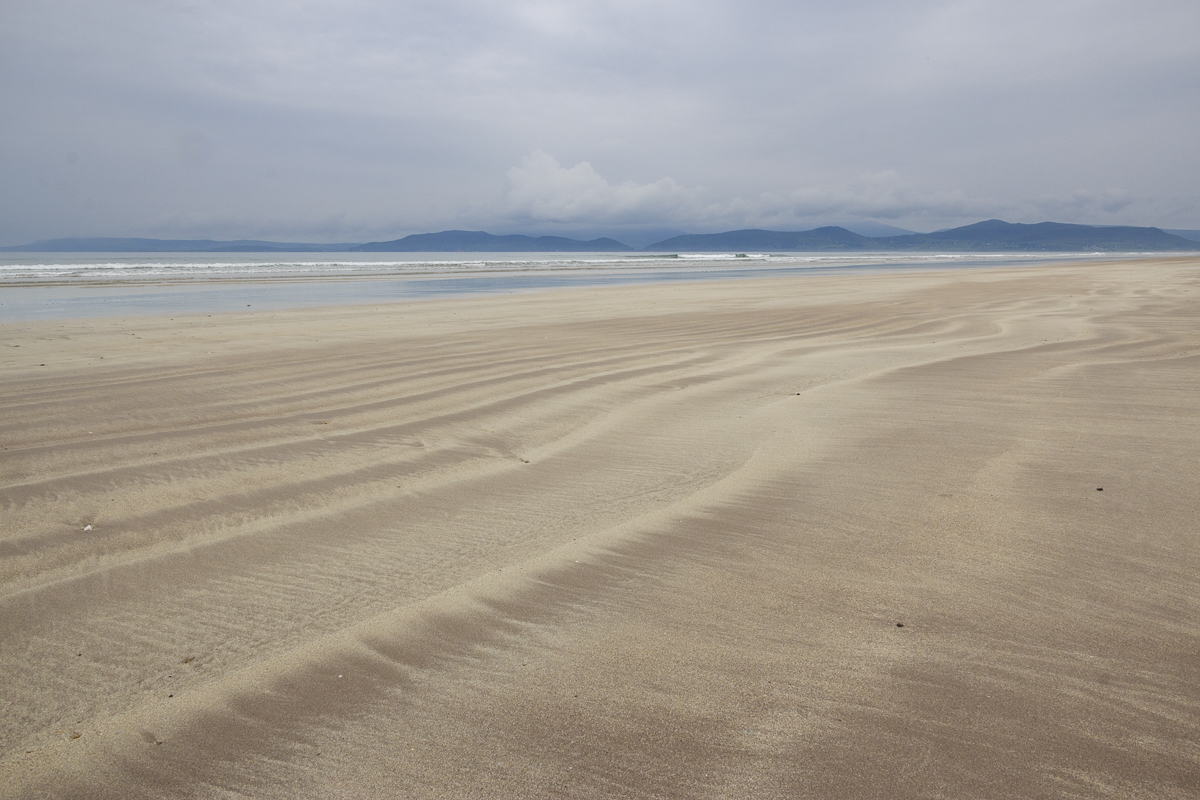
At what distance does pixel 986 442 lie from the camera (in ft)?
14.4

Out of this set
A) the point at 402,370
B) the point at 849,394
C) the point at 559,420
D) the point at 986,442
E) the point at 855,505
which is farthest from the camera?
the point at 402,370

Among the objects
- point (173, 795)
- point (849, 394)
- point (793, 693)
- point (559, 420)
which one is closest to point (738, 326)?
point (849, 394)

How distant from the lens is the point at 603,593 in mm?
2623

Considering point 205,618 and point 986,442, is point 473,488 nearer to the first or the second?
point 205,618

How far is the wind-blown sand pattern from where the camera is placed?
1.79 meters

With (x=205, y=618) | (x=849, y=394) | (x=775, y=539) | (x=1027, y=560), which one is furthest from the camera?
(x=849, y=394)

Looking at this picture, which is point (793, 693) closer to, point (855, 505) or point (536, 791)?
point (536, 791)

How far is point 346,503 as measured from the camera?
353cm

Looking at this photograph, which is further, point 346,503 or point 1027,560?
point 346,503

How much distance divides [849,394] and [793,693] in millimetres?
4242

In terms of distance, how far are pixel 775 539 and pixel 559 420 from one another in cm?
237

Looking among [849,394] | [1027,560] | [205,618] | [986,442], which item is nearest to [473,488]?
[205,618]

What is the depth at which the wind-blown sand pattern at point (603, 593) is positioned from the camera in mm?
1791

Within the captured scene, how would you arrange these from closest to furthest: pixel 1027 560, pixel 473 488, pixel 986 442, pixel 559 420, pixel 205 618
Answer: pixel 205 618 → pixel 1027 560 → pixel 473 488 → pixel 986 442 → pixel 559 420
